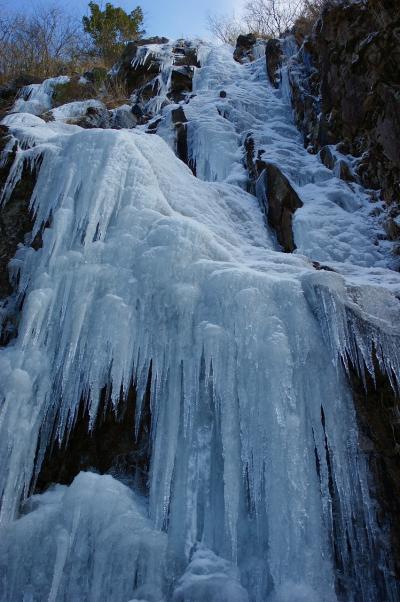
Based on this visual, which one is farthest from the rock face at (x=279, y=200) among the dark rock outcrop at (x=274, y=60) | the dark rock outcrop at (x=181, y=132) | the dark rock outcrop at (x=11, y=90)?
the dark rock outcrop at (x=11, y=90)

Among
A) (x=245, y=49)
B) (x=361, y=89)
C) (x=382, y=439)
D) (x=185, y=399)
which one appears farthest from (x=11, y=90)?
(x=382, y=439)

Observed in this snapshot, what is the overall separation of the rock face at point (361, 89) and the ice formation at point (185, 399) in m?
2.13

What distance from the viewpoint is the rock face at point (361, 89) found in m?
6.12

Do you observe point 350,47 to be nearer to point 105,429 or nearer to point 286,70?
point 286,70

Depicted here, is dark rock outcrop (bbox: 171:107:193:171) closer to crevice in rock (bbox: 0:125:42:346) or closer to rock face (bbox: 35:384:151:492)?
crevice in rock (bbox: 0:125:42:346)

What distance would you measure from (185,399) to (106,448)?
1064 mm

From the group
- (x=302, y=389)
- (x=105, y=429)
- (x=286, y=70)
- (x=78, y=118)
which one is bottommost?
(x=105, y=429)

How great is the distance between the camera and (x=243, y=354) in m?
3.68

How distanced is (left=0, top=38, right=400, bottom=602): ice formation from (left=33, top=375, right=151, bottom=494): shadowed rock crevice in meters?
0.13

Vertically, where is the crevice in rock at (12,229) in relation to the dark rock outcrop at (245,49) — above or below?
below

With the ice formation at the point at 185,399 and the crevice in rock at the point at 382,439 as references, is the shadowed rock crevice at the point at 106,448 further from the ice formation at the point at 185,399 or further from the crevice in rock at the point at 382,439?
the crevice in rock at the point at 382,439

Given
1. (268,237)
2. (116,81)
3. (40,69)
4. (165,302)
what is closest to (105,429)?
(165,302)

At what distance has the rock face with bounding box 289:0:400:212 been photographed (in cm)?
612

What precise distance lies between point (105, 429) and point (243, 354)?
152cm
